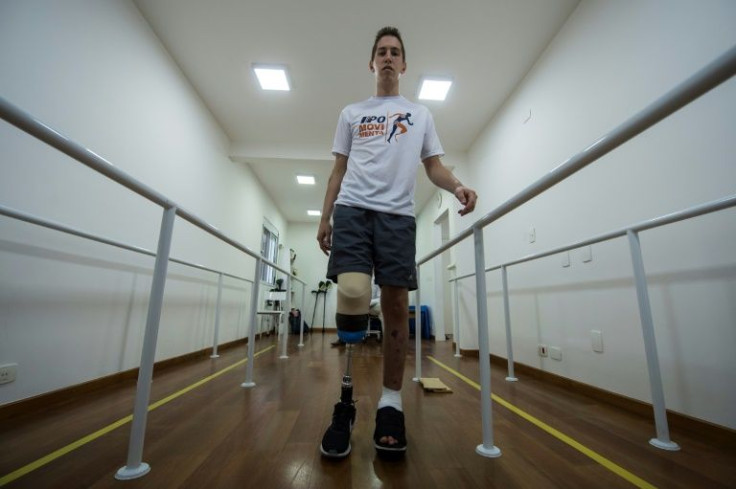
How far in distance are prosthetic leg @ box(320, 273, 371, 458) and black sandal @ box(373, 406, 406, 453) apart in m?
0.09

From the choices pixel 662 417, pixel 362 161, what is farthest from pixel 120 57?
pixel 662 417

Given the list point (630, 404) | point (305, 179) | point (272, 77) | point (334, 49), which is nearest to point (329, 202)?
point (630, 404)

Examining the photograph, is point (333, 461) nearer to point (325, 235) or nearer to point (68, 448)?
point (325, 235)

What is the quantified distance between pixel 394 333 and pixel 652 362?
2.74 ft

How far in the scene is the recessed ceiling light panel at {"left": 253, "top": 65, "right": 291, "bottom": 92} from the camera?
273cm

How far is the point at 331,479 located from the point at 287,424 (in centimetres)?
46

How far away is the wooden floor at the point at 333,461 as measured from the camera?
0.77m

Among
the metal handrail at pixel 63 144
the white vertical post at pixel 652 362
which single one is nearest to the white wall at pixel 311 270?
the white vertical post at pixel 652 362

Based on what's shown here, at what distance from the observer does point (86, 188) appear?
1742 mm

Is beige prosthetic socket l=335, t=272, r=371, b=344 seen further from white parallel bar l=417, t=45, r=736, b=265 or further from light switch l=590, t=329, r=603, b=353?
light switch l=590, t=329, r=603, b=353

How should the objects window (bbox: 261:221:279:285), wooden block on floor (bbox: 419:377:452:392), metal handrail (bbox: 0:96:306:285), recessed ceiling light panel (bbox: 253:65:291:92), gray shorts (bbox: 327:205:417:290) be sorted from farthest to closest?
window (bbox: 261:221:279:285)
recessed ceiling light panel (bbox: 253:65:291:92)
wooden block on floor (bbox: 419:377:452:392)
gray shorts (bbox: 327:205:417:290)
metal handrail (bbox: 0:96:306:285)

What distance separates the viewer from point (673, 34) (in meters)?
1.41

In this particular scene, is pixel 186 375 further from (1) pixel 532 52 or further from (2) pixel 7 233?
(1) pixel 532 52

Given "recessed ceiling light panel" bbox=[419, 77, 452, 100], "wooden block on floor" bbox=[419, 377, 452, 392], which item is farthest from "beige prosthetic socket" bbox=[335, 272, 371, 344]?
"recessed ceiling light panel" bbox=[419, 77, 452, 100]
